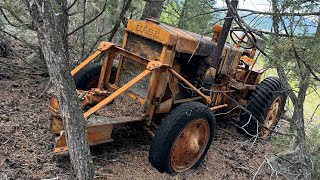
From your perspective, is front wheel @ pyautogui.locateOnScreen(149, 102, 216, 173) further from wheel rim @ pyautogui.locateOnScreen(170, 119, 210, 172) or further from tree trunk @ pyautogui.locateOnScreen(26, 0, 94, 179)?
tree trunk @ pyautogui.locateOnScreen(26, 0, 94, 179)

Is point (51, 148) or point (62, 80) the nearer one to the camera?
point (62, 80)

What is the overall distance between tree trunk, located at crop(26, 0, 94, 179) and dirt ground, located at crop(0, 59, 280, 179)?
71 cm

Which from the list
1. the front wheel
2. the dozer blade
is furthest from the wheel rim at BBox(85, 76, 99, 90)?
the front wheel

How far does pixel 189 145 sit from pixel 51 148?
1.63 metres

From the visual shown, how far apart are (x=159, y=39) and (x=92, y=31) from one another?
3.72 m

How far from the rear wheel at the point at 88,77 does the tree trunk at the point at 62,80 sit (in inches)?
87.2

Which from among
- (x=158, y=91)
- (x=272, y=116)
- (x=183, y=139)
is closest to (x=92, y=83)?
(x=158, y=91)

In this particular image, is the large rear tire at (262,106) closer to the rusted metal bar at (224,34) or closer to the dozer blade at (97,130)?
the rusted metal bar at (224,34)

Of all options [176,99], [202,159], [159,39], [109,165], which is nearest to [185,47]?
[159,39]

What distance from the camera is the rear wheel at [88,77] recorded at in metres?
5.12

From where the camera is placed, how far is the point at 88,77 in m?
5.15

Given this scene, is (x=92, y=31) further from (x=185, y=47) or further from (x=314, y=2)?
(x=314, y=2)

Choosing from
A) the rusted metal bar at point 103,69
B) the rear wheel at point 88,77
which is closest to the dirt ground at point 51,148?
the rear wheel at point 88,77

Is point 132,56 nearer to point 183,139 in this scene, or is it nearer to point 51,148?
point 183,139
